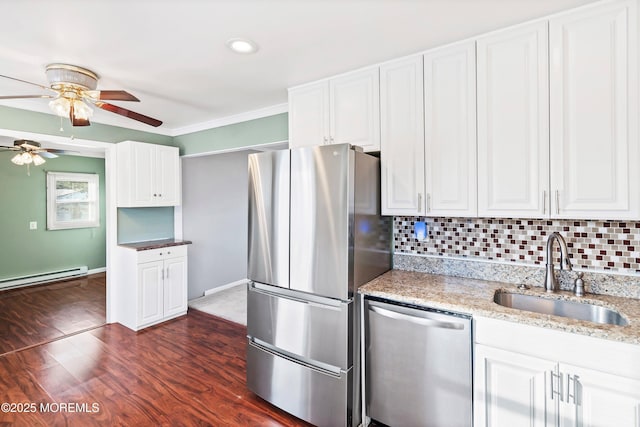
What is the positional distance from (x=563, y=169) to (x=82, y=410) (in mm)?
3469

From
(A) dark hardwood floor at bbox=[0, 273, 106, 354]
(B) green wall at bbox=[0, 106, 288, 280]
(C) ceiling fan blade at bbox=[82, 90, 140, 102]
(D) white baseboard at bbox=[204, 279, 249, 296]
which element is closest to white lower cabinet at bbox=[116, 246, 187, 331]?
(B) green wall at bbox=[0, 106, 288, 280]

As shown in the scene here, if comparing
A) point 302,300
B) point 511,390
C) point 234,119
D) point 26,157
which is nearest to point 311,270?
point 302,300

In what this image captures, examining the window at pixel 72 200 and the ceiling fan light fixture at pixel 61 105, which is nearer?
the ceiling fan light fixture at pixel 61 105

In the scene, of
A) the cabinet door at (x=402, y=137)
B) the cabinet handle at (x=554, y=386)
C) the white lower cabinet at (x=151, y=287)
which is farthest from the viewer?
the white lower cabinet at (x=151, y=287)

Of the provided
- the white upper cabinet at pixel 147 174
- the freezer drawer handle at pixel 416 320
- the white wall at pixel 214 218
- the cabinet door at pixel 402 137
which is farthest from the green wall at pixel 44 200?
the freezer drawer handle at pixel 416 320

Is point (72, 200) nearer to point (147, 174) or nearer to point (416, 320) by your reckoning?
point (147, 174)

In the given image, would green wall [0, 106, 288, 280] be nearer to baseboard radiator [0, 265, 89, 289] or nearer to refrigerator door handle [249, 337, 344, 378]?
baseboard radiator [0, 265, 89, 289]

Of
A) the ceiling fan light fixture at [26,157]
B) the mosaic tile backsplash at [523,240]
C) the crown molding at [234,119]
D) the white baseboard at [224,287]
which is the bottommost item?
the white baseboard at [224,287]

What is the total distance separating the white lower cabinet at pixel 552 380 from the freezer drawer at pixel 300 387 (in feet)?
2.46

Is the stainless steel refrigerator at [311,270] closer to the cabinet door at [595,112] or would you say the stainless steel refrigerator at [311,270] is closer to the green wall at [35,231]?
the cabinet door at [595,112]

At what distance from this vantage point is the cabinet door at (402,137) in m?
2.06

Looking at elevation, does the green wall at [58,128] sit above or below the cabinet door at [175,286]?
above

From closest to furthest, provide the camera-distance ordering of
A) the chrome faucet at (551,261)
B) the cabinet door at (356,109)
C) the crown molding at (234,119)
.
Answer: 1. the chrome faucet at (551,261)
2. the cabinet door at (356,109)
3. the crown molding at (234,119)

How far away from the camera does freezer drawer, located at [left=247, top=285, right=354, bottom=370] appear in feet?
6.14
